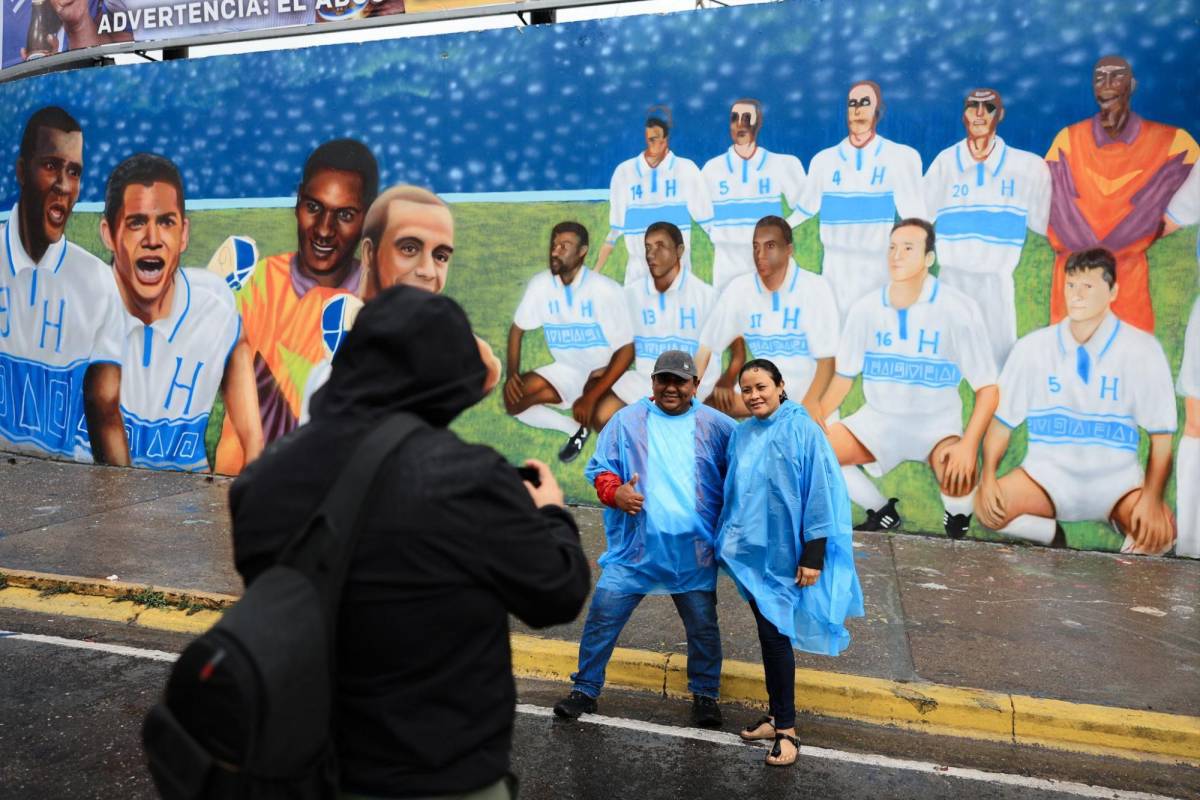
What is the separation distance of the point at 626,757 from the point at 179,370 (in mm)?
8042

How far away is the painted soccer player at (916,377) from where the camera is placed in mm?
7883

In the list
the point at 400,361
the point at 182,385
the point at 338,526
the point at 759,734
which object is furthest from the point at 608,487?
the point at 182,385

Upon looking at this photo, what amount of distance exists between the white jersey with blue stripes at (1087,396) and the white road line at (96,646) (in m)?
6.42

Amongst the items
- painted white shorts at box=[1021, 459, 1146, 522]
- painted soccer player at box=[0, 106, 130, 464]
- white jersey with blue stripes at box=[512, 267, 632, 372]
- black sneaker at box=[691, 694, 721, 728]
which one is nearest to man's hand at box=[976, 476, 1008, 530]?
painted white shorts at box=[1021, 459, 1146, 522]

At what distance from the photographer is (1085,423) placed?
7.64 m

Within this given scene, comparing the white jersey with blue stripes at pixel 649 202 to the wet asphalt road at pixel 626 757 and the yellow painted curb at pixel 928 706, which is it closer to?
the yellow painted curb at pixel 928 706

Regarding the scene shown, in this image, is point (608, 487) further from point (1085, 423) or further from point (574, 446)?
point (1085, 423)

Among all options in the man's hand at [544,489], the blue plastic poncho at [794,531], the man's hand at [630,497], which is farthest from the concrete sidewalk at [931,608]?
the man's hand at [544,489]

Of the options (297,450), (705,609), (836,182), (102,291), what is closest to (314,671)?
(297,450)

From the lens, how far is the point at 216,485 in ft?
31.8

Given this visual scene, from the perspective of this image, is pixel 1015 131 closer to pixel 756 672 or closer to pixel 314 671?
pixel 756 672

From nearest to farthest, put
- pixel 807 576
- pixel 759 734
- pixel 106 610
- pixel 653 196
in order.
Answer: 1. pixel 807 576
2. pixel 759 734
3. pixel 106 610
4. pixel 653 196

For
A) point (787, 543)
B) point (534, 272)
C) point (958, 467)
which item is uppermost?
point (534, 272)

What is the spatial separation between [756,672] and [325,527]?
3691mm
